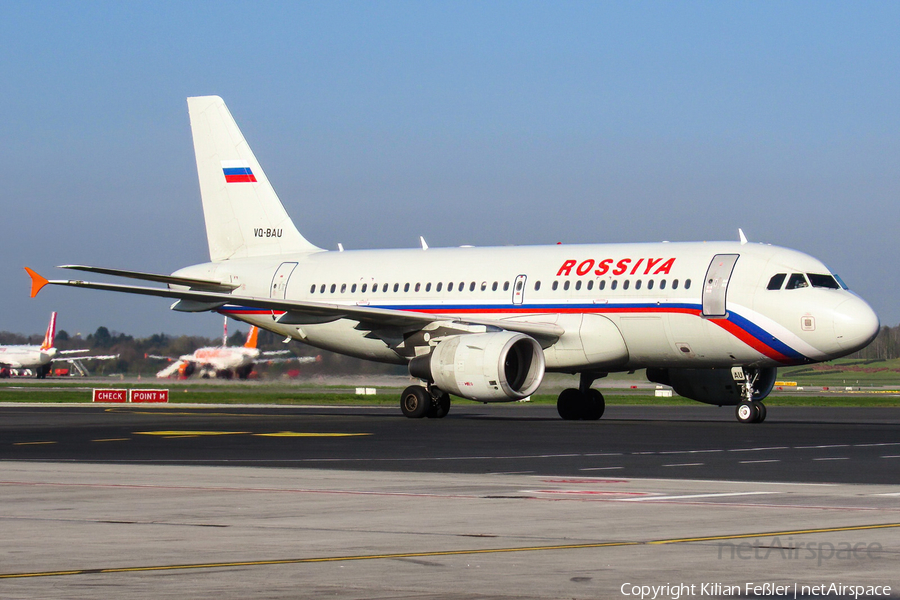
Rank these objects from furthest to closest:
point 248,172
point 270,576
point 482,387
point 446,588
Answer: point 248,172, point 482,387, point 270,576, point 446,588

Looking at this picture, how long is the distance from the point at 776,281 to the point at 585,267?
15.9 feet

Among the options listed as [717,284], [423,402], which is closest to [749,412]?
[717,284]

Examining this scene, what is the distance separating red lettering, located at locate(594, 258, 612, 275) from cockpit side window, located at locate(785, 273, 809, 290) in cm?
446

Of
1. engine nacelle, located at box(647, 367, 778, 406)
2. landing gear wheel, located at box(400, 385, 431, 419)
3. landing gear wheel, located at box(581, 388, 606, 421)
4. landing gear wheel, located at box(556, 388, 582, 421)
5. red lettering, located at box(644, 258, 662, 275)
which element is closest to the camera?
red lettering, located at box(644, 258, 662, 275)

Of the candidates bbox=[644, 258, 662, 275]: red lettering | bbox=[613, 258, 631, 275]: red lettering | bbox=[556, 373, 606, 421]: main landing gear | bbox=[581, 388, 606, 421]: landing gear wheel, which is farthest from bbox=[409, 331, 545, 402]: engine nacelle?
bbox=[581, 388, 606, 421]: landing gear wheel

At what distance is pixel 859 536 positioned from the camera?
9.94 m

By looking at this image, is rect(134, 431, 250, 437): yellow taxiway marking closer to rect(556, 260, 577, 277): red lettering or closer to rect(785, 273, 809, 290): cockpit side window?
rect(556, 260, 577, 277): red lettering

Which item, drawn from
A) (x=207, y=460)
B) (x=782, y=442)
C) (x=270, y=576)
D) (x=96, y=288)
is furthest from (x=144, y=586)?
(x=96, y=288)

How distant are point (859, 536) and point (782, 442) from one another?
A: 41.5ft

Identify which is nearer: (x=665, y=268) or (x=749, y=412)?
(x=749, y=412)

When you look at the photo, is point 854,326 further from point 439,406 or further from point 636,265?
point 439,406

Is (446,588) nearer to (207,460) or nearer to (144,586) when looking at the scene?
(144,586)

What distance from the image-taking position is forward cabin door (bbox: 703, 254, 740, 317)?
29.3 m

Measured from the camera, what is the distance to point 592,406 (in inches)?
1312
